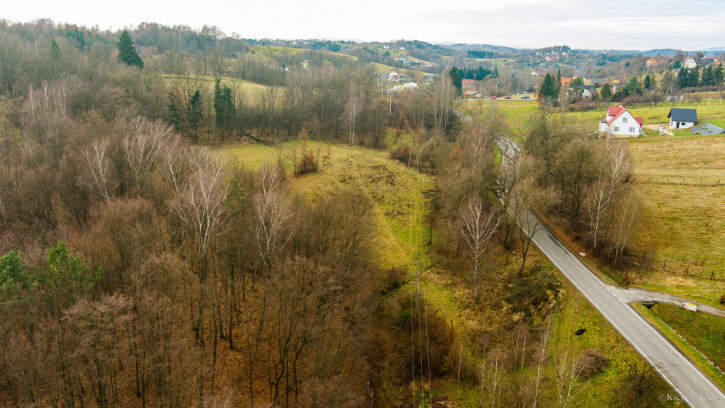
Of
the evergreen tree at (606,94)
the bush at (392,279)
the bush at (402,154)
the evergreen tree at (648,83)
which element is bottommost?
the bush at (392,279)

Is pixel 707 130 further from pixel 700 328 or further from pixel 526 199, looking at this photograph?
pixel 700 328

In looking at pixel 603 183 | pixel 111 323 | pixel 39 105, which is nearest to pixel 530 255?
pixel 603 183

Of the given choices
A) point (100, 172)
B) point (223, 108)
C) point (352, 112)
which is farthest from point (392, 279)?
point (223, 108)

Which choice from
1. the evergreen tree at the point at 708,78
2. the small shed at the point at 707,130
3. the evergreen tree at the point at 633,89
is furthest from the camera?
the evergreen tree at the point at 708,78

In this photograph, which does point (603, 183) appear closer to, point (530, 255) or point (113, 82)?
point (530, 255)

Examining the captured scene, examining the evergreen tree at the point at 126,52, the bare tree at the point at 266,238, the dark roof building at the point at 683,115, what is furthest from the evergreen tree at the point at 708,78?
the evergreen tree at the point at 126,52

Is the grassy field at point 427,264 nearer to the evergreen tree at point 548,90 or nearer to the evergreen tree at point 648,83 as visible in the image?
the evergreen tree at point 548,90

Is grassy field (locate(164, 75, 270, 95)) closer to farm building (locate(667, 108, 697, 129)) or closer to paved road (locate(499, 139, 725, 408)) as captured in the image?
paved road (locate(499, 139, 725, 408))
